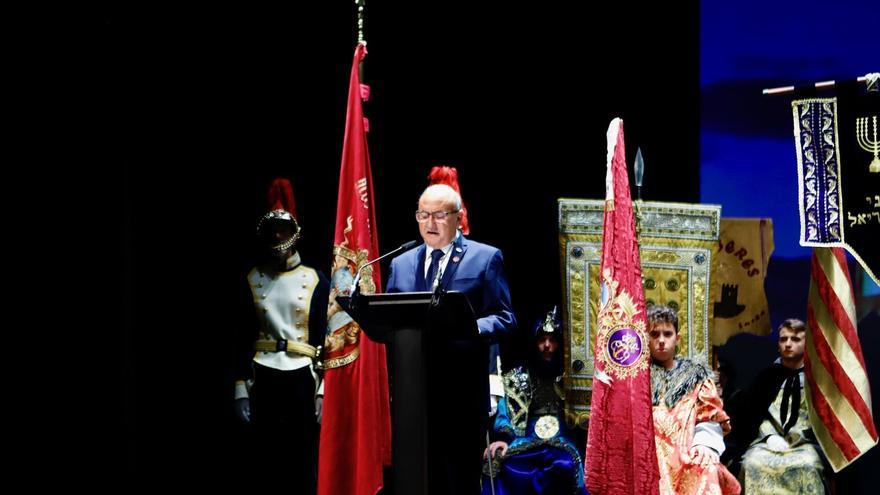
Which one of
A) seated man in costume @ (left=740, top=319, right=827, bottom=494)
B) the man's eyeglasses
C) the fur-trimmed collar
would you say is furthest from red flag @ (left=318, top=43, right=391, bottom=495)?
seated man in costume @ (left=740, top=319, right=827, bottom=494)

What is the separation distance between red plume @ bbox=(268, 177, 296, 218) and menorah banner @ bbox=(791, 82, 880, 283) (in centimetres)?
255

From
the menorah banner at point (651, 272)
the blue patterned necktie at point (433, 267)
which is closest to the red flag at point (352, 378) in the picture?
the blue patterned necktie at point (433, 267)

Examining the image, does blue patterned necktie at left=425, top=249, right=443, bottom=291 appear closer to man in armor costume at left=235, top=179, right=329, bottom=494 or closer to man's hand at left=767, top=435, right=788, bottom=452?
man in armor costume at left=235, top=179, right=329, bottom=494

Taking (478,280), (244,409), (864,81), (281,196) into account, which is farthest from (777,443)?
(281,196)

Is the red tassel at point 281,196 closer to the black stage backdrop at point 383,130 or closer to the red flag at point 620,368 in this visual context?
the black stage backdrop at point 383,130

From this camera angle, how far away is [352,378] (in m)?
5.54

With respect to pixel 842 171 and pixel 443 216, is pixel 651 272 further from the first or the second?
pixel 443 216

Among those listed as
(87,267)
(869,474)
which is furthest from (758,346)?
(87,267)

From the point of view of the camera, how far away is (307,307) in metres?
6.02

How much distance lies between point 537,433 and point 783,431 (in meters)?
1.24

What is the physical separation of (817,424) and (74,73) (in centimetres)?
396

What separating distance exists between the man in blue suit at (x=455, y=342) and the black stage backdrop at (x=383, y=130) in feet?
5.99

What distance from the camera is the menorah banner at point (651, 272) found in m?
5.94

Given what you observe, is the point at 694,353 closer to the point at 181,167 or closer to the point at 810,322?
the point at 810,322
